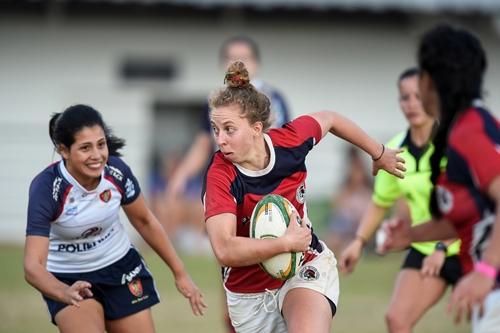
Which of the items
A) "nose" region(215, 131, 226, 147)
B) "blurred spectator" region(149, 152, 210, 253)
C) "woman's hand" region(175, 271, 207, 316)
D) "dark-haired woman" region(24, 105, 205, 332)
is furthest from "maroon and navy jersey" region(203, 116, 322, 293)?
"blurred spectator" region(149, 152, 210, 253)

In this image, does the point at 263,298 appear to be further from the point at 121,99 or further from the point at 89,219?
the point at 121,99

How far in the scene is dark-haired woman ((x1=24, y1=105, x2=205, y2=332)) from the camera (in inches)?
222

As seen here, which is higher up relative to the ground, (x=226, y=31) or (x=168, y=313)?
(x=226, y=31)

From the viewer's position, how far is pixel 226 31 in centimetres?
1858

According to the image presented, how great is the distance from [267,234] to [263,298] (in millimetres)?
552

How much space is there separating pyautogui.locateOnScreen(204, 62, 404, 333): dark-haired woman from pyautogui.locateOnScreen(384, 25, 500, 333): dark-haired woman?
861 millimetres

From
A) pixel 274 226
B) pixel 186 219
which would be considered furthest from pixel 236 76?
pixel 186 219

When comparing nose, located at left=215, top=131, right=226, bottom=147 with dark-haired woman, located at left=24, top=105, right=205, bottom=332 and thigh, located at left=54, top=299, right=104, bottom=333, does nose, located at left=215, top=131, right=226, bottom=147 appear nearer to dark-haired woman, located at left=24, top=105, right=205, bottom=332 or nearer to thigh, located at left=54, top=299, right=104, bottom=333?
dark-haired woman, located at left=24, top=105, right=205, bottom=332

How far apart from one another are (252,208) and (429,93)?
1248mm

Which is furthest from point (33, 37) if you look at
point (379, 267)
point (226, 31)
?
point (379, 267)

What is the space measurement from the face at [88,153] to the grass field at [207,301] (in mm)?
3239

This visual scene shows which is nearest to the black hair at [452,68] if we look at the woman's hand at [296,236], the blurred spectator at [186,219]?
the woman's hand at [296,236]

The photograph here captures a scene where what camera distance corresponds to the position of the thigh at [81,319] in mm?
5766

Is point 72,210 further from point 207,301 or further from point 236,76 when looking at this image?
point 207,301
